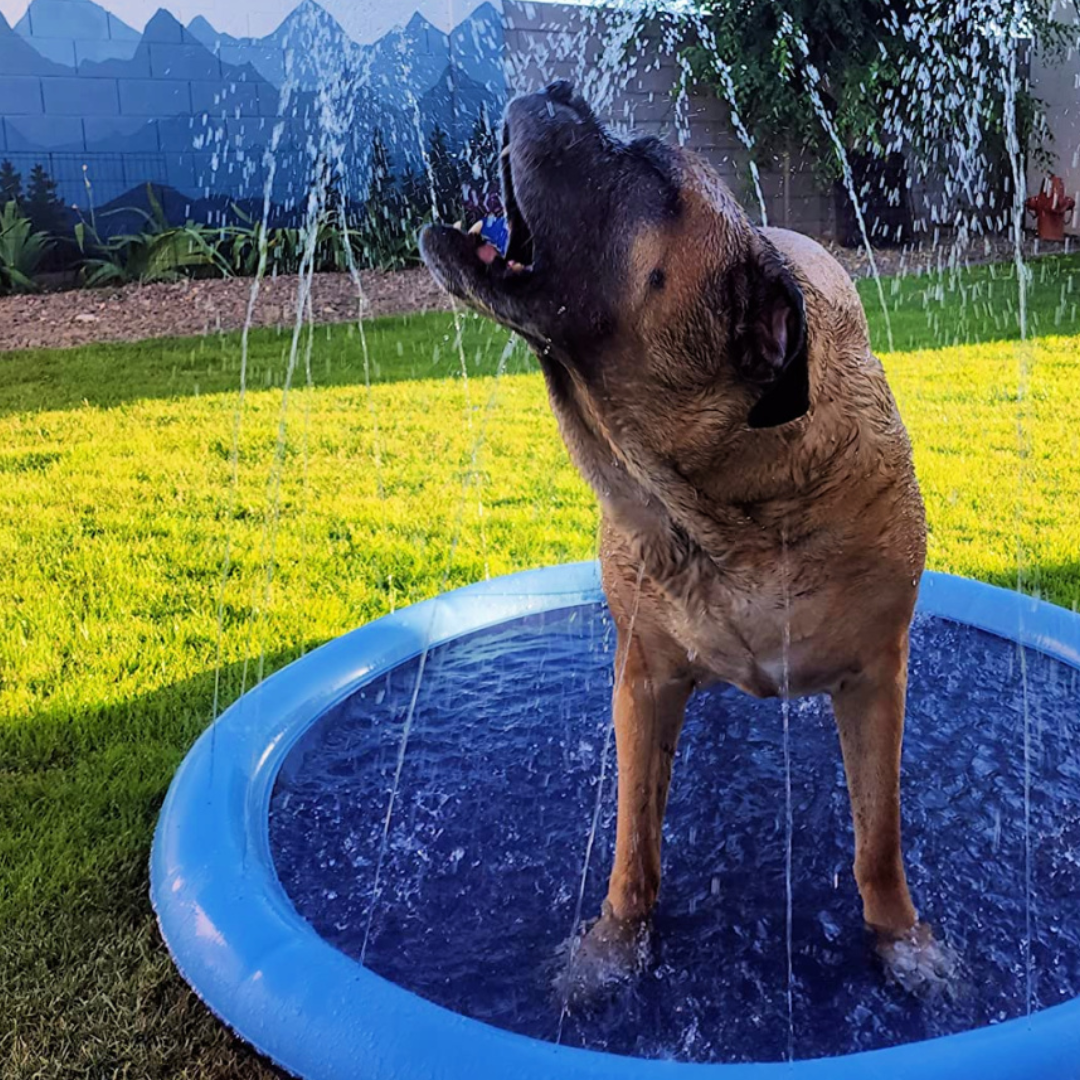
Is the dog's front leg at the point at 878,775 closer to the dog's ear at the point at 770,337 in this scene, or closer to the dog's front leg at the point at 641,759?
the dog's front leg at the point at 641,759

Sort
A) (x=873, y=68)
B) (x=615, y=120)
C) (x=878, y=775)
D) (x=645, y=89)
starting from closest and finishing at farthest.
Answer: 1. (x=878, y=775)
2. (x=615, y=120)
3. (x=873, y=68)
4. (x=645, y=89)

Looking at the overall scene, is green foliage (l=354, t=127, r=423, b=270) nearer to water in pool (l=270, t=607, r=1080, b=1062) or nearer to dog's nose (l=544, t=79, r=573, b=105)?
water in pool (l=270, t=607, r=1080, b=1062)

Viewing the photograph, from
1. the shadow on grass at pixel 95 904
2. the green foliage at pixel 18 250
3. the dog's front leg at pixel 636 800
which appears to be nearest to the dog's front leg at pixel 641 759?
the dog's front leg at pixel 636 800

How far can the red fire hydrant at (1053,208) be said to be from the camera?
1202cm

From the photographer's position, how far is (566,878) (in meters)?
2.42

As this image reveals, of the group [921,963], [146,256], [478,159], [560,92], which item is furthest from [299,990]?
[478,159]

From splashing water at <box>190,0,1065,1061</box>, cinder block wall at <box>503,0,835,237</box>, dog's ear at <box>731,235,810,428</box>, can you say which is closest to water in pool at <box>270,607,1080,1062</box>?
dog's ear at <box>731,235,810,428</box>

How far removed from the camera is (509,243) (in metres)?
1.77

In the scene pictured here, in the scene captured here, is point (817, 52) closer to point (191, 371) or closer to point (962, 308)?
point (962, 308)

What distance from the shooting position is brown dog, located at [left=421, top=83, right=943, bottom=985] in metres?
1.61

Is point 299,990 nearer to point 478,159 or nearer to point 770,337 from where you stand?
point 770,337

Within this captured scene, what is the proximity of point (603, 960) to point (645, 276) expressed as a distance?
50.5 inches

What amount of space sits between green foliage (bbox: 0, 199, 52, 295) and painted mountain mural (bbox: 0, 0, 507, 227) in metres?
0.61

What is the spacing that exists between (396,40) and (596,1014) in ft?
34.8
